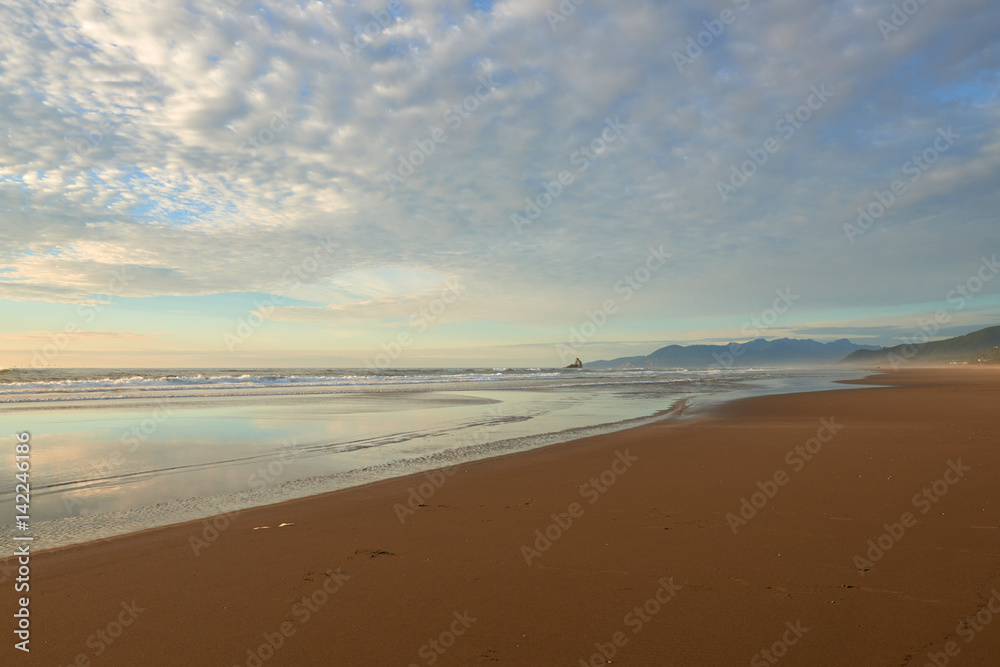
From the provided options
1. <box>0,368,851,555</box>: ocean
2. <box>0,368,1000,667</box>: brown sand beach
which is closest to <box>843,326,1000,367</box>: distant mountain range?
<box>0,368,851,555</box>: ocean

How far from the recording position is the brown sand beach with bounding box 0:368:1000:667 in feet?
11.9

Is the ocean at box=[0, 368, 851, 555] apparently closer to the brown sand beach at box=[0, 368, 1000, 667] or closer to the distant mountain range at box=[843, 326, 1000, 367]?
the brown sand beach at box=[0, 368, 1000, 667]

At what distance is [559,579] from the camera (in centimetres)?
468

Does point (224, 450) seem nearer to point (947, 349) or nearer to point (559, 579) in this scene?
point (559, 579)

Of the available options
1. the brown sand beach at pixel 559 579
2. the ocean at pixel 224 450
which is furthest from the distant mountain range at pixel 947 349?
the brown sand beach at pixel 559 579

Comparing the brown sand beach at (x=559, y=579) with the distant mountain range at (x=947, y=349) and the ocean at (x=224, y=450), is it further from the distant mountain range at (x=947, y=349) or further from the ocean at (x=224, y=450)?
the distant mountain range at (x=947, y=349)

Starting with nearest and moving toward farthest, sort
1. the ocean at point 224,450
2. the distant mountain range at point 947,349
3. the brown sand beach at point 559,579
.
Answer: the brown sand beach at point 559,579, the ocean at point 224,450, the distant mountain range at point 947,349

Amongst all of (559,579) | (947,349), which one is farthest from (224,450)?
(947,349)

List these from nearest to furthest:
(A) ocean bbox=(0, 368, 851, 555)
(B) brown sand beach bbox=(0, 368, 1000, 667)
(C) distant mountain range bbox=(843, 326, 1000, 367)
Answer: (B) brown sand beach bbox=(0, 368, 1000, 667) → (A) ocean bbox=(0, 368, 851, 555) → (C) distant mountain range bbox=(843, 326, 1000, 367)

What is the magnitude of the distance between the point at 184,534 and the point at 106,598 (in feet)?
5.68

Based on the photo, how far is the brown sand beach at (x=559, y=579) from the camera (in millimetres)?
3629

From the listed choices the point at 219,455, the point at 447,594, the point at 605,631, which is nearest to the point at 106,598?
the point at 447,594

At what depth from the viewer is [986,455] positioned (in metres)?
9.59

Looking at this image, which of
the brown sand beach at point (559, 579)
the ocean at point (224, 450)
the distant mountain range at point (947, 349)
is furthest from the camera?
the distant mountain range at point (947, 349)
